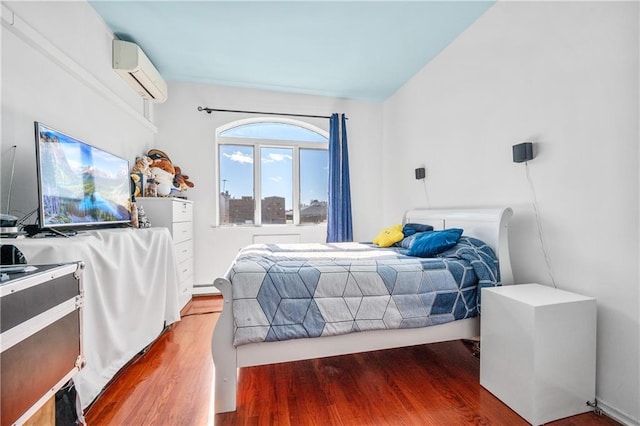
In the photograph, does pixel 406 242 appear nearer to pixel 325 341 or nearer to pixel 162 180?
pixel 325 341

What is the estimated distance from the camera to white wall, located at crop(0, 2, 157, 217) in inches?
56.1

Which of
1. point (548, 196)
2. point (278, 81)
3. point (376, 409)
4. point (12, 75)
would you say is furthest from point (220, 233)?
point (548, 196)

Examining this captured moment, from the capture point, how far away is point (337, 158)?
3.78 metres

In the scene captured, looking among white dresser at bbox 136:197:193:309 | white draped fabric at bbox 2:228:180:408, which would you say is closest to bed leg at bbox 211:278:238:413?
white draped fabric at bbox 2:228:180:408

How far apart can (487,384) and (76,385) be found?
214 centimetres

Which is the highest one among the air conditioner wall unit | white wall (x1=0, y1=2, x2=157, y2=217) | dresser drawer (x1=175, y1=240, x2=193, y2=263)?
the air conditioner wall unit

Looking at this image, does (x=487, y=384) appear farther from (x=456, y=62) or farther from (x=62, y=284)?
(x=456, y=62)

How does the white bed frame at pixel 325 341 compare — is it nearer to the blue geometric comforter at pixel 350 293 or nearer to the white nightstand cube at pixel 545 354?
the blue geometric comforter at pixel 350 293

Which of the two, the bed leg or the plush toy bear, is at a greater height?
the plush toy bear

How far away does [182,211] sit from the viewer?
294cm

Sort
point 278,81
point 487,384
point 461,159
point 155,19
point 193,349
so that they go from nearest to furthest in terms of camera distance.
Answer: point 487,384, point 193,349, point 155,19, point 461,159, point 278,81

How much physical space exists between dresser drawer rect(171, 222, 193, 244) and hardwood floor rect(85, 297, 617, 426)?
1.06m

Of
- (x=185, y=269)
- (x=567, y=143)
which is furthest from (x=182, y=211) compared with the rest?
(x=567, y=143)

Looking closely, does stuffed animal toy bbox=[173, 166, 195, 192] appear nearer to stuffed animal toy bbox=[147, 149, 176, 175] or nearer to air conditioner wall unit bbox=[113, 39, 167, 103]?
stuffed animal toy bbox=[147, 149, 176, 175]
